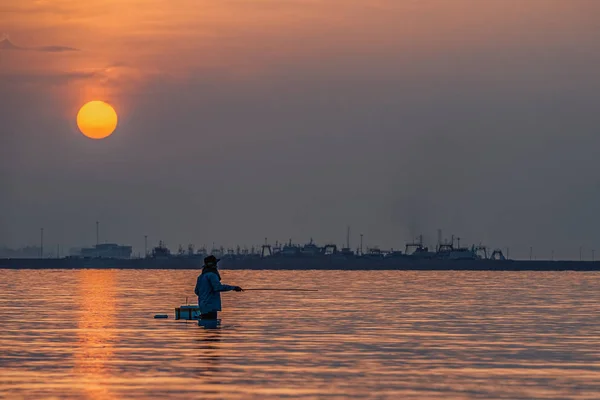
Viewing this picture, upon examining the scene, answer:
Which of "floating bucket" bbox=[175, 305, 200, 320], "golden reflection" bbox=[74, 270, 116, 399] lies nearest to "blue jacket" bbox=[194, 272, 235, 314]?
"golden reflection" bbox=[74, 270, 116, 399]

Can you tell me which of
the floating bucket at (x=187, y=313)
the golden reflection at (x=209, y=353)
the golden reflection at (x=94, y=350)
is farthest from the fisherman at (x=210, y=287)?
the floating bucket at (x=187, y=313)

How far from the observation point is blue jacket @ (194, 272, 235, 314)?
39.7m

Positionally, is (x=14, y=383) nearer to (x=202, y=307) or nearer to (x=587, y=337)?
(x=202, y=307)

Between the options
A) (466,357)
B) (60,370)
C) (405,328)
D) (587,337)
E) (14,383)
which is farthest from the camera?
(405,328)

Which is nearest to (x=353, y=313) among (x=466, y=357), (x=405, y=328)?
(x=405, y=328)

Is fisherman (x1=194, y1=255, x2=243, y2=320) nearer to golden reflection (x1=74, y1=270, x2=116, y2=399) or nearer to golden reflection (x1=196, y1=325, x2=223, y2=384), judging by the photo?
golden reflection (x1=196, y1=325, x2=223, y2=384)

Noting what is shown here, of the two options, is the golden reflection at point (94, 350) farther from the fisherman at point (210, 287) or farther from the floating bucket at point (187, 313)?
the fisherman at point (210, 287)

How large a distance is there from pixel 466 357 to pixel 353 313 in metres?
22.5

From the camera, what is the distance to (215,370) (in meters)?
28.2

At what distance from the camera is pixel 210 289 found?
39.8 metres

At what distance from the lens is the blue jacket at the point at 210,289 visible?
39656 mm

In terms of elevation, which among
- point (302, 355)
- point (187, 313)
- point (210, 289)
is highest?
point (210, 289)

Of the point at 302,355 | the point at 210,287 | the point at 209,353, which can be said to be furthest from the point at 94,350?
the point at 210,287

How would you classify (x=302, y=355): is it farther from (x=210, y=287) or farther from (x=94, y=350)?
(x=210, y=287)
